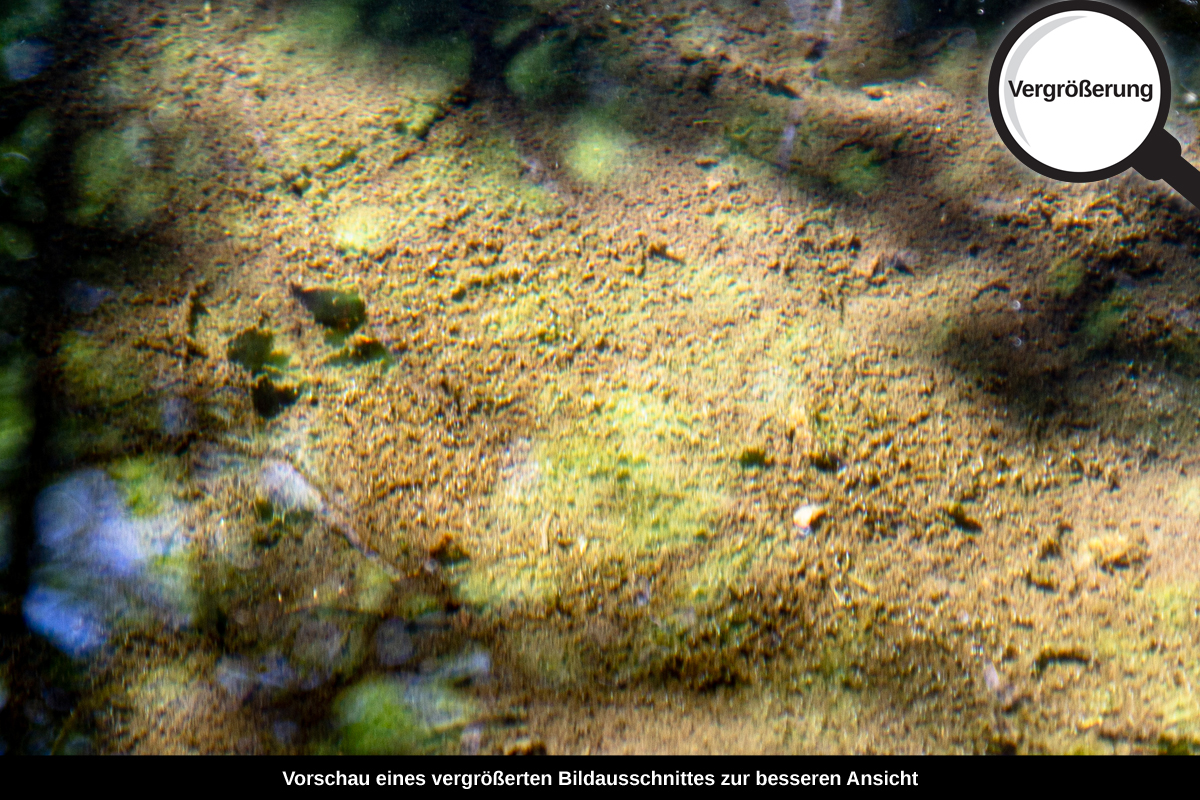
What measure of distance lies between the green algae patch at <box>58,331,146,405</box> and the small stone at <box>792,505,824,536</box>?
4.94 feet

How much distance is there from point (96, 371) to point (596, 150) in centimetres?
151

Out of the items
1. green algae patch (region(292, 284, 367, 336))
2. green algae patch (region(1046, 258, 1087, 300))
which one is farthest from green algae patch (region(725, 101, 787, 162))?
green algae patch (region(292, 284, 367, 336))

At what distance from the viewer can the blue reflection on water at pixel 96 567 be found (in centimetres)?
129

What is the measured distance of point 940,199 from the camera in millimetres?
2125

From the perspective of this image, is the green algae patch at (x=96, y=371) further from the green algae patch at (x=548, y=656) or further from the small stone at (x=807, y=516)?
the small stone at (x=807, y=516)

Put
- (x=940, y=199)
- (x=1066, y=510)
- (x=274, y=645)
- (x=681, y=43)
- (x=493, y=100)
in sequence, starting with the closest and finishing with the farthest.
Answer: (x=274, y=645), (x=1066, y=510), (x=940, y=199), (x=493, y=100), (x=681, y=43)

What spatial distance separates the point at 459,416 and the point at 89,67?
5.69ft

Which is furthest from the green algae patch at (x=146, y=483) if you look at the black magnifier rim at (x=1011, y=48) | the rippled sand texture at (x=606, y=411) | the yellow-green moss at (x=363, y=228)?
the black magnifier rim at (x=1011, y=48)

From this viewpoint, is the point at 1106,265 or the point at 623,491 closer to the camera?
the point at 623,491

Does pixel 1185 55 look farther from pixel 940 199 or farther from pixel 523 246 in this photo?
pixel 523 246

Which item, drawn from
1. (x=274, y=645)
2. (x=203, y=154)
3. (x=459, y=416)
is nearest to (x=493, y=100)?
(x=203, y=154)
